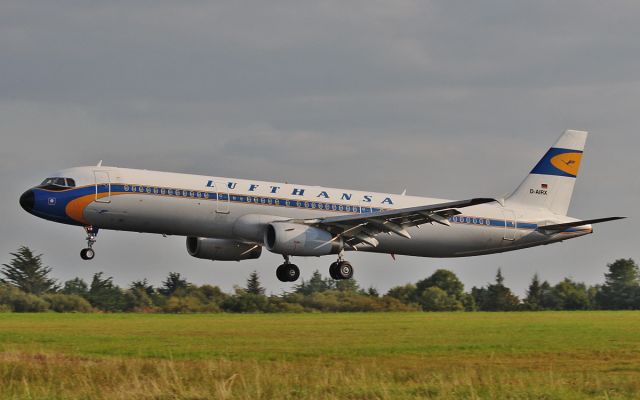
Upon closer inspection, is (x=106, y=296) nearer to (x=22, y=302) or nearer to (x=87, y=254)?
(x=22, y=302)

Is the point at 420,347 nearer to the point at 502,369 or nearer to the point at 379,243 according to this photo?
the point at 502,369

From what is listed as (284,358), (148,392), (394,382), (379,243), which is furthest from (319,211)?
(148,392)

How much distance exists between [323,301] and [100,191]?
25.5m

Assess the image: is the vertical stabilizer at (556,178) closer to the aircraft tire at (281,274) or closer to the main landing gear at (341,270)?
the main landing gear at (341,270)

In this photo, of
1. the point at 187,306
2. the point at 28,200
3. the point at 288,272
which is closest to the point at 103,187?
the point at 28,200

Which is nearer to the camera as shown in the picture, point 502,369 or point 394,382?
point 394,382

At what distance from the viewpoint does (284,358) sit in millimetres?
37062

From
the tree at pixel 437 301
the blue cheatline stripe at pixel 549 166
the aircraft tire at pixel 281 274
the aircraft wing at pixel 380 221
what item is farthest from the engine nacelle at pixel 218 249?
the tree at pixel 437 301

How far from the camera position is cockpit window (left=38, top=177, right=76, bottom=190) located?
4678 centimetres

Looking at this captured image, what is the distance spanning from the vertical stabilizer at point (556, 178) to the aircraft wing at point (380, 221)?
9.79m

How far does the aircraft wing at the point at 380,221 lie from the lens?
49.2 meters

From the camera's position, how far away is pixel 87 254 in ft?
155

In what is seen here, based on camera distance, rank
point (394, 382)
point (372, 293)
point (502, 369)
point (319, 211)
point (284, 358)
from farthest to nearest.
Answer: point (372, 293) < point (319, 211) < point (284, 358) < point (502, 369) < point (394, 382)

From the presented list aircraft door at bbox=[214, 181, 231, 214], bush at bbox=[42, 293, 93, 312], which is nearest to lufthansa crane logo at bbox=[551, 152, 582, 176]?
aircraft door at bbox=[214, 181, 231, 214]
